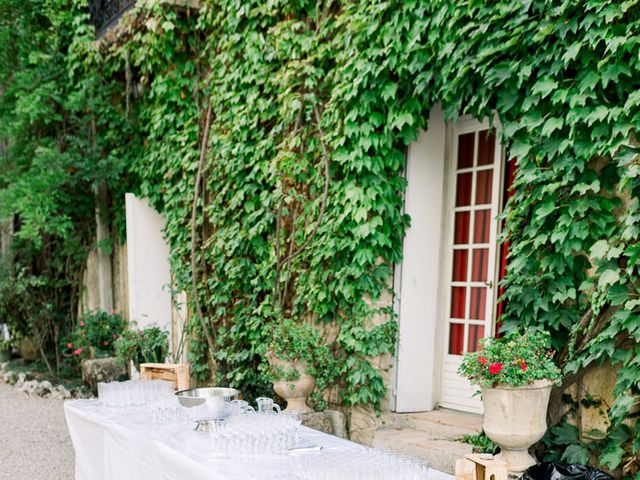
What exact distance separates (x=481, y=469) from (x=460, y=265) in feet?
8.95

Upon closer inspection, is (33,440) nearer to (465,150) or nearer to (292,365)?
A: (292,365)

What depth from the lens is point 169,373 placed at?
122 inches

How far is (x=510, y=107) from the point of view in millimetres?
2980

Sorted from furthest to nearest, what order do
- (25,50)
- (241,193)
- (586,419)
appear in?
(25,50) < (241,193) < (586,419)

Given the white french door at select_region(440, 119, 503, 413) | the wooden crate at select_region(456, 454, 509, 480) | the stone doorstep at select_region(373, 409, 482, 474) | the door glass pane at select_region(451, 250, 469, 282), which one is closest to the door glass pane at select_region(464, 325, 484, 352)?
the white french door at select_region(440, 119, 503, 413)

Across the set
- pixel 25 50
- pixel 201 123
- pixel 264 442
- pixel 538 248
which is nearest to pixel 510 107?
pixel 538 248

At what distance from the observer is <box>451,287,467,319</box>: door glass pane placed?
4.14m

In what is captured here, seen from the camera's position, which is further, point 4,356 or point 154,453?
point 4,356

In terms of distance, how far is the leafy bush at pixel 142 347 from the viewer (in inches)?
205

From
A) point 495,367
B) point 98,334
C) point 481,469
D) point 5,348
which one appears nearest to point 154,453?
point 481,469

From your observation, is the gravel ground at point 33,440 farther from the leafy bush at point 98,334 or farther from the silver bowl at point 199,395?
the silver bowl at point 199,395

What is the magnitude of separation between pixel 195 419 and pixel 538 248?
6.20ft

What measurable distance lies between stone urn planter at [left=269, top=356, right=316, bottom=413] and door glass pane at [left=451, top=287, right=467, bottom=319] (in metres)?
1.18

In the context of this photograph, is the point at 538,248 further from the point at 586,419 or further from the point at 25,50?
the point at 25,50
